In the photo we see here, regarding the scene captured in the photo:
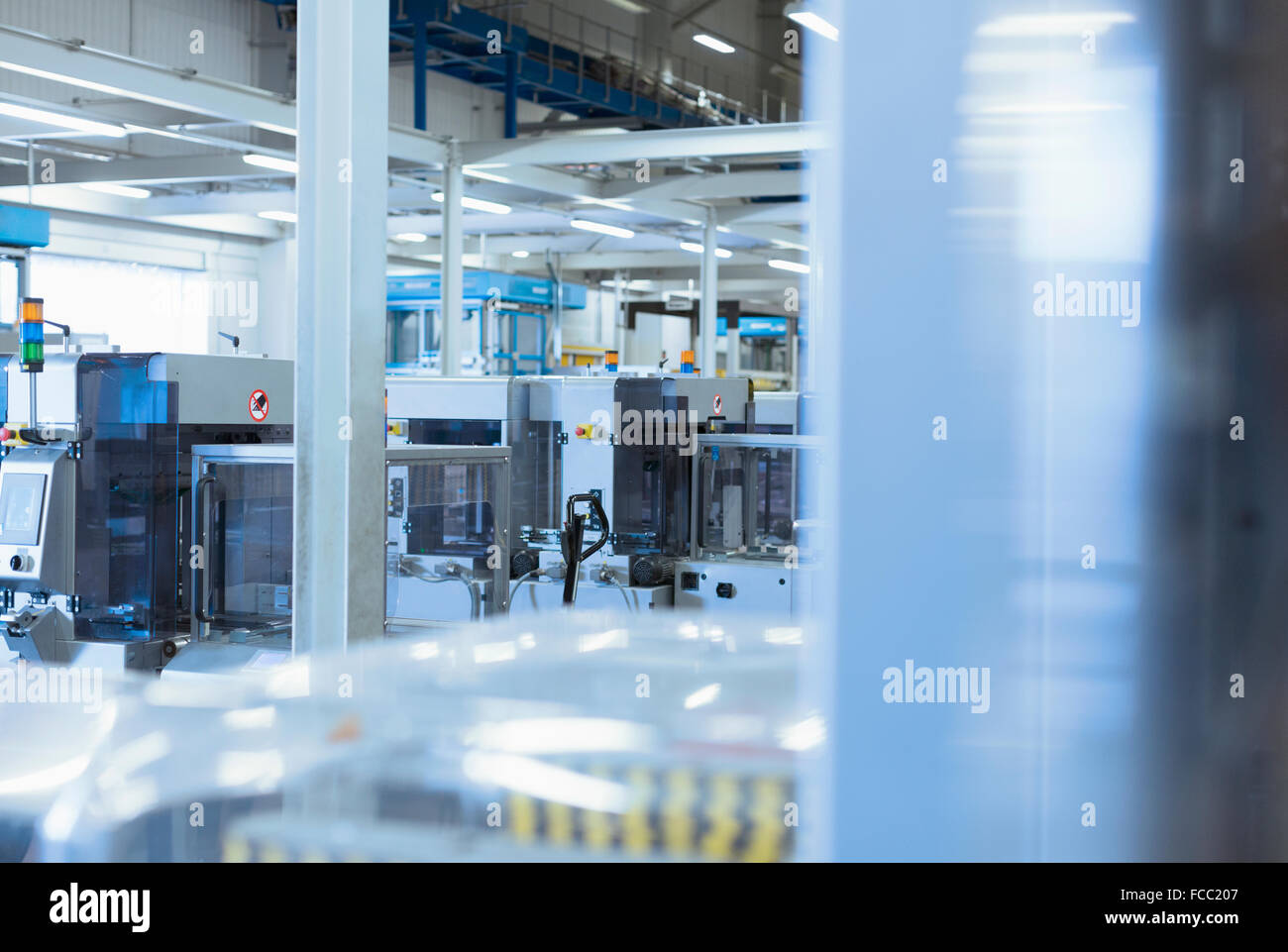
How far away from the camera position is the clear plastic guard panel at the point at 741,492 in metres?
5.89

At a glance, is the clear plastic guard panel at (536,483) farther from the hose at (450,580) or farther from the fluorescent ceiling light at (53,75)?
the fluorescent ceiling light at (53,75)

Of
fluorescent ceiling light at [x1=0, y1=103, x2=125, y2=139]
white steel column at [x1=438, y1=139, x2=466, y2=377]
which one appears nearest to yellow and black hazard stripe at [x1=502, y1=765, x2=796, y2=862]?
fluorescent ceiling light at [x1=0, y1=103, x2=125, y2=139]

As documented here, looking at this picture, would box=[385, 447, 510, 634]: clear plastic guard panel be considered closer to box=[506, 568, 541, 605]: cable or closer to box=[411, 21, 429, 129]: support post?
box=[506, 568, 541, 605]: cable

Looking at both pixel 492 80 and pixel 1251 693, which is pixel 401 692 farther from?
pixel 492 80

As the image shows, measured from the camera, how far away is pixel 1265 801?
104cm

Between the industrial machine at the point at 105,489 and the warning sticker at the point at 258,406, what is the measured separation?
190mm

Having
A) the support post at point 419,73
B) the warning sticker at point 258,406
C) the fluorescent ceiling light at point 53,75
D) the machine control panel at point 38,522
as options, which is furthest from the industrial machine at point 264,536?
the support post at point 419,73

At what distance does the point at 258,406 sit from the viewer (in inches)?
151

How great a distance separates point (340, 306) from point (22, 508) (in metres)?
1.60

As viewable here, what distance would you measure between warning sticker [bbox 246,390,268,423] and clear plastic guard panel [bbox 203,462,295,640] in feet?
0.97

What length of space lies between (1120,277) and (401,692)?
0.90 metres

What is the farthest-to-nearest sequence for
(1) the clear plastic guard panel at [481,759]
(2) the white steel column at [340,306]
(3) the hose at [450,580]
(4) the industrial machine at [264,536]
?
(3) the hose at [450,580] < (4) the industrial machine at [264,536] < (2) the white steel column at [340,306] < (1) the clear plastic guard panel at [481,759]

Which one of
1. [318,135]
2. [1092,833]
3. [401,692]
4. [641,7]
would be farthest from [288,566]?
[641,7]

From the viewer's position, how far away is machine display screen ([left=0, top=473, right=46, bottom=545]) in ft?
11.4
